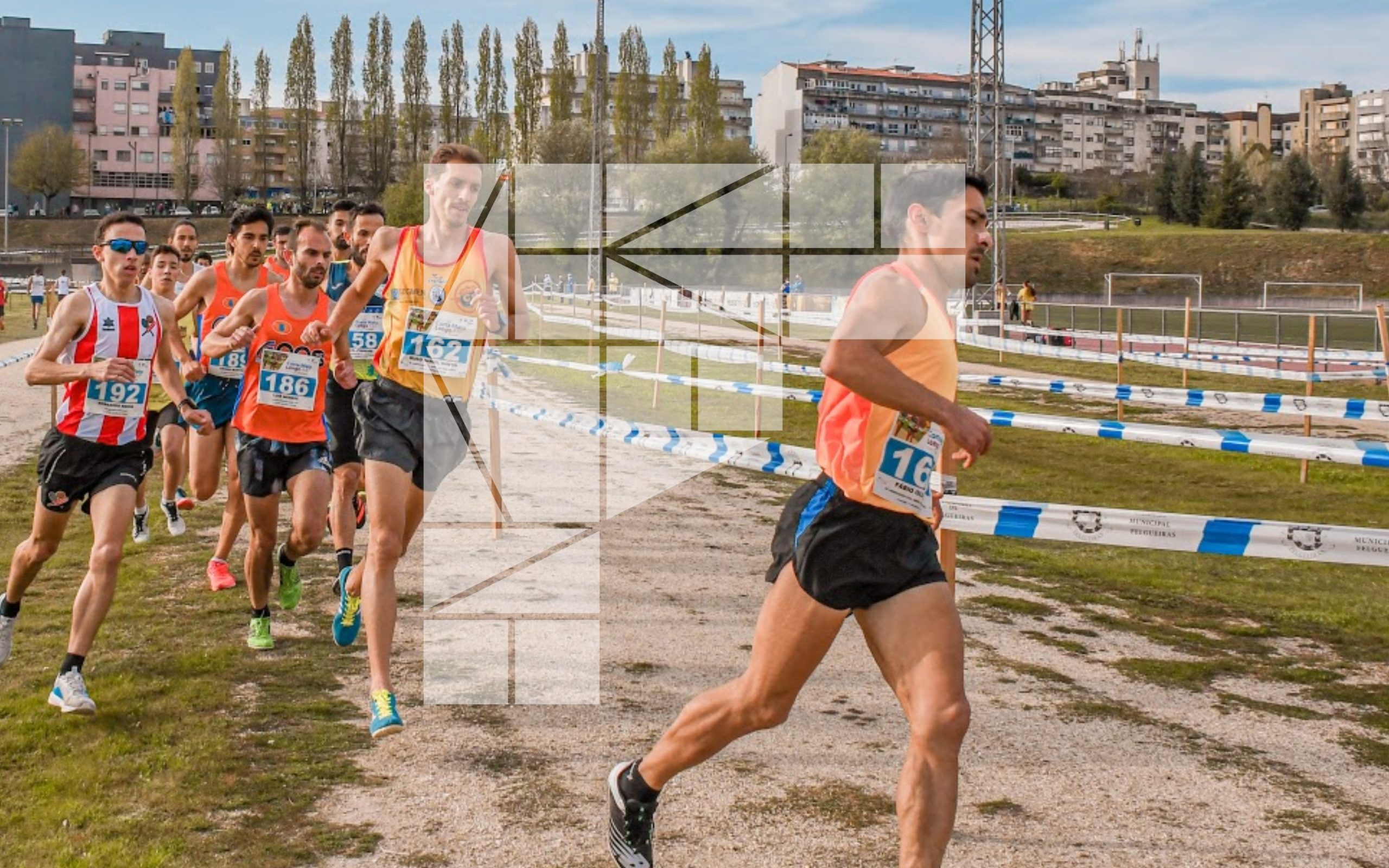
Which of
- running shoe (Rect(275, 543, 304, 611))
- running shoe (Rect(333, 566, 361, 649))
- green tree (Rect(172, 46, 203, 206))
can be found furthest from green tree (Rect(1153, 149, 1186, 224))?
running shoe (Rect(333, 566, 361, 649))

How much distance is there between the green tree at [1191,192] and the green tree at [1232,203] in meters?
2.06

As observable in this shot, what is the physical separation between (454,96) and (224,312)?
4297 inches

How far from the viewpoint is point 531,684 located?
6.52m

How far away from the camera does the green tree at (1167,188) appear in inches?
3937

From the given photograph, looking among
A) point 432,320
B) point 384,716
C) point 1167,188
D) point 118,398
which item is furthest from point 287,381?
point 1167,188

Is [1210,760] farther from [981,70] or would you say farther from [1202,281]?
[1202,281]

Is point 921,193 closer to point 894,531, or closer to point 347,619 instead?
point 894,531

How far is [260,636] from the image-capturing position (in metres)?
7.21

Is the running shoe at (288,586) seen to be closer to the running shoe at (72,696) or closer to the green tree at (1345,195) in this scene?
the running shoe at (72,696)

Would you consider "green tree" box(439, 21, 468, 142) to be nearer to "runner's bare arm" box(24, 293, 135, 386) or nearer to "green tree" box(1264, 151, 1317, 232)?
"green tree" box(1264, 151, 1317, 232)

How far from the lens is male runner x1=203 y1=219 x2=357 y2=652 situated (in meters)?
7.26

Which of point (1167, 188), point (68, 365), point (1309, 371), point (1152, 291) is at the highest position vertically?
point (1167, 188)

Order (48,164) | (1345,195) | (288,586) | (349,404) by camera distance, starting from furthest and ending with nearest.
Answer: (48,164) < (1345,195) < (349,404) < (288,586)

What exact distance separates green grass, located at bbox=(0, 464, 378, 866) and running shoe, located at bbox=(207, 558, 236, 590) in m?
0.09
